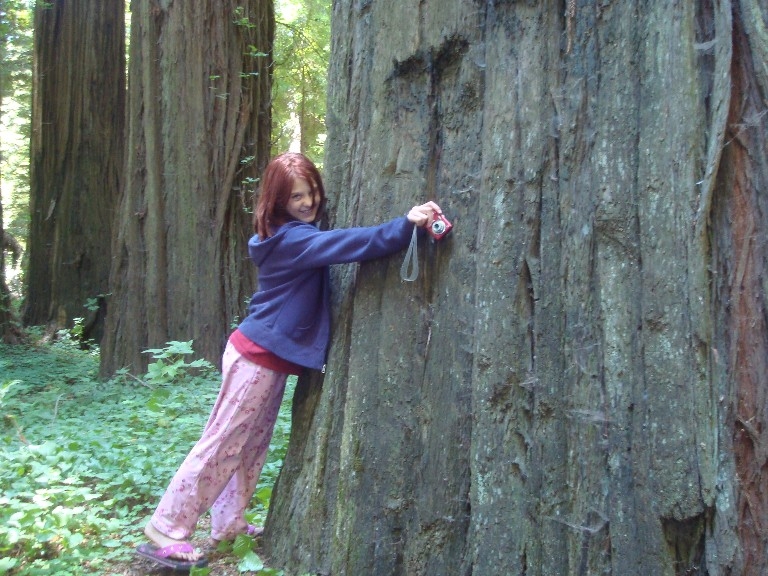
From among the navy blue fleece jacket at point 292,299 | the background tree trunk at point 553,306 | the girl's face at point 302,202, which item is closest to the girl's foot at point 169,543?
the background tree trunk at point 553,306

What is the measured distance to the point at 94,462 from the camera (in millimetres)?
4777

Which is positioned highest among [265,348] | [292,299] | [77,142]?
[77,142]

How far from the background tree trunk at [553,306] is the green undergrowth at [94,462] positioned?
952 millimetres

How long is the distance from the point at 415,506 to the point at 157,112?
19.3 ft

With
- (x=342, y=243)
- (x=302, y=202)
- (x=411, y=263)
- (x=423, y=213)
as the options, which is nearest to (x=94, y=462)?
(x=302, y=202)

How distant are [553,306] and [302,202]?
57.7 inches

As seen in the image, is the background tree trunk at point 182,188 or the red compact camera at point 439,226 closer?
the red compact camera at point 439,226

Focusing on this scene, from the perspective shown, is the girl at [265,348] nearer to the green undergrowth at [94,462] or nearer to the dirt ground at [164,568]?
the dirt ground at [164,568]

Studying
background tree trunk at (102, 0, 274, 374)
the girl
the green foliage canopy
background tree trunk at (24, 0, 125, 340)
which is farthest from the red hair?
background tree trunk at (24, 0, 125, 340)

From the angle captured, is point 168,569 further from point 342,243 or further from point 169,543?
point 342,243

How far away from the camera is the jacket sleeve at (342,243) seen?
3.16 meters

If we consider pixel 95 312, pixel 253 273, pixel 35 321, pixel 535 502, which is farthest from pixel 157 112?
pixel 535 502

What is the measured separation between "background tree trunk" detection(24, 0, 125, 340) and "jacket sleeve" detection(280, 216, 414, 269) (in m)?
8.68

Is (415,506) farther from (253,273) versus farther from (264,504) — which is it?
(253,273)
